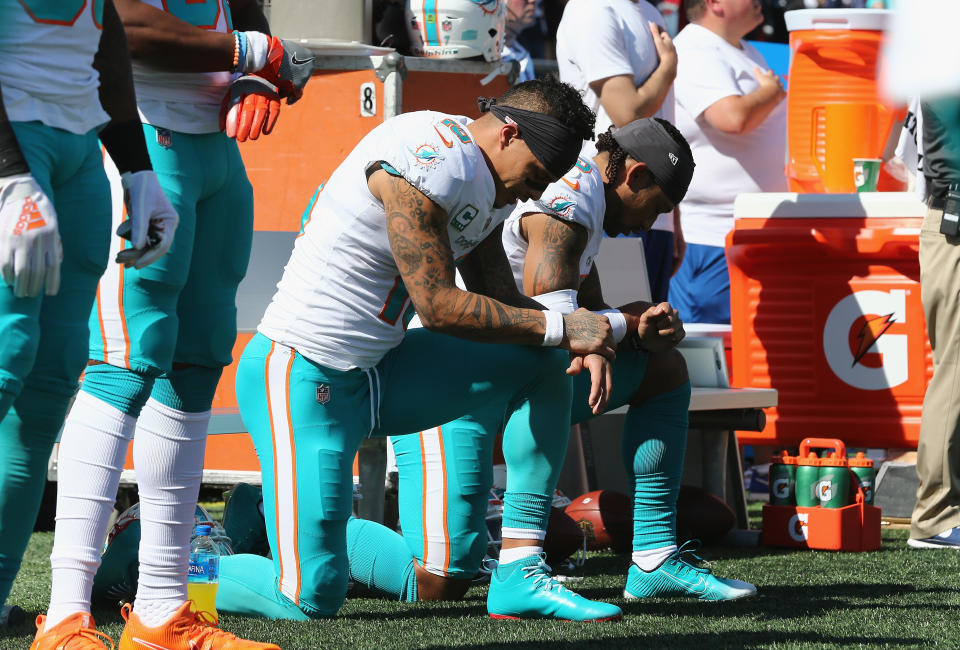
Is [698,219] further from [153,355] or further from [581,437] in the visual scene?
[153,355]

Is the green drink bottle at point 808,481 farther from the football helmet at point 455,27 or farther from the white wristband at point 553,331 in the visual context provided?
the white wristband at point 553,331

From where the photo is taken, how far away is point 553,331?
286cm

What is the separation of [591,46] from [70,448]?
10.3 feet

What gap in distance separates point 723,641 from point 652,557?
604 mm

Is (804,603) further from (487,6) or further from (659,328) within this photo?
(487,6)

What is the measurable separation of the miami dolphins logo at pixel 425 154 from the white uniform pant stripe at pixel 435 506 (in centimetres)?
88

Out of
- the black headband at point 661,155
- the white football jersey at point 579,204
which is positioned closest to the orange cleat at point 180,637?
the white football jersey at point 579,204

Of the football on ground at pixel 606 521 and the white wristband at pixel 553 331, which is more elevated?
the white wristband at pixel 553 331

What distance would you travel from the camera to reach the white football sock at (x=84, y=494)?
2.39 metres

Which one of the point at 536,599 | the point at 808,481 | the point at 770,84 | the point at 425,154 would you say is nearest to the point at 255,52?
the point at 425,154

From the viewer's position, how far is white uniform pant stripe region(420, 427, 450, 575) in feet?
11.2

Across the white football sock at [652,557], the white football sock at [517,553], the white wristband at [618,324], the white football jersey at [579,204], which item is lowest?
the white football sock at [652,557]

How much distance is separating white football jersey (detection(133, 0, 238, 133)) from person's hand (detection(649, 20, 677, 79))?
9.11 ft

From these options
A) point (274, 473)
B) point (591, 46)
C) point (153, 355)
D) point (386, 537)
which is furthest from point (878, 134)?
point (153, 355)
